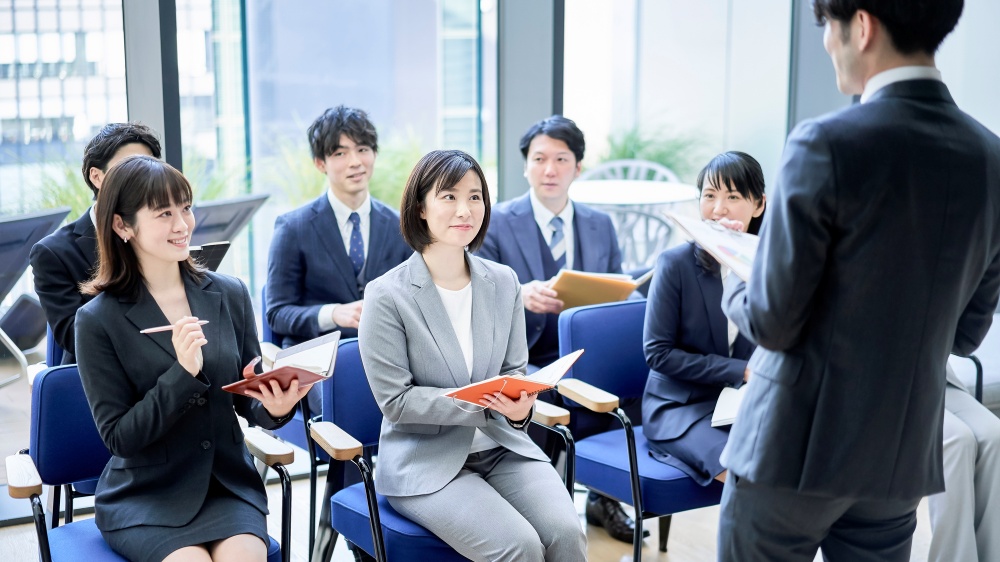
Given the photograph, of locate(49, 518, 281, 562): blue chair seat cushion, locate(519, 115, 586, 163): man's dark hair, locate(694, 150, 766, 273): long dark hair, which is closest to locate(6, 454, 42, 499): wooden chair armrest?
locate(49, 518, 281, 562): blue chair seat cushion

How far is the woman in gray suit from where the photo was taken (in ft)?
7.65

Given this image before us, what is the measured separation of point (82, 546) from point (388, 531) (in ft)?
2.32

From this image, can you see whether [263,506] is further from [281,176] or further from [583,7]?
[583,7]

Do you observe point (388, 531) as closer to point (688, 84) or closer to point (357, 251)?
point (357, 251)

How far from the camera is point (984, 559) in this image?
2.87 metres

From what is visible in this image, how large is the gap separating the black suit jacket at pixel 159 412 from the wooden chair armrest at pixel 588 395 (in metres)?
0.96

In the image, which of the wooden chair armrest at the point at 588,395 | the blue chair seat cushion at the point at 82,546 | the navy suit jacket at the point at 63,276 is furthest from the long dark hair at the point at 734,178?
the navy suit jacket at the point at 63,276

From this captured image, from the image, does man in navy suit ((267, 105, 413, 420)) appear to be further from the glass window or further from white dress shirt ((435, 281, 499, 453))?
the glass window

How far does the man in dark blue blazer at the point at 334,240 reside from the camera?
3.32 meters

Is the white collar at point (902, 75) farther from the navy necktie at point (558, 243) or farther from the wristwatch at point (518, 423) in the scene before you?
the navy necktie at point (558, 243)

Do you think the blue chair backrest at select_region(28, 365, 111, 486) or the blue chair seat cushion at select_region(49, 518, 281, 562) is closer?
the blue chair seat cushion at select_region(49, 518, 281, 562)

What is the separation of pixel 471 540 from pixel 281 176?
2360mm

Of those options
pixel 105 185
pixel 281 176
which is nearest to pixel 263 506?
pixel 105 185

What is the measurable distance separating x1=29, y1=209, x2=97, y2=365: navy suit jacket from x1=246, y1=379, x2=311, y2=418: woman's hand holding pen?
2.75 ft
